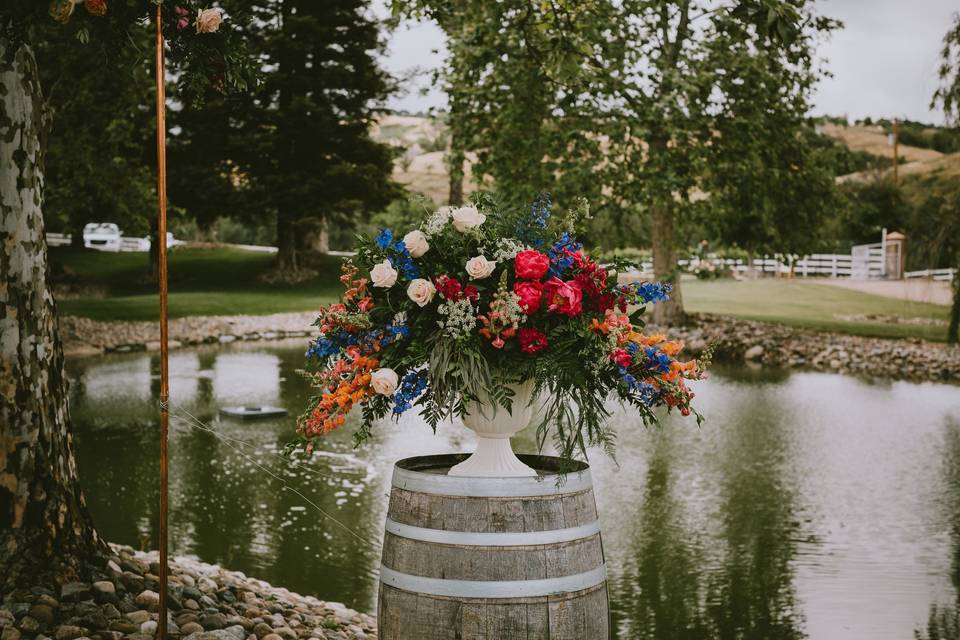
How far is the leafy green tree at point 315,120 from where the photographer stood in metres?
28.3

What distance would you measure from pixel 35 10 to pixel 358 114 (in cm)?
2598

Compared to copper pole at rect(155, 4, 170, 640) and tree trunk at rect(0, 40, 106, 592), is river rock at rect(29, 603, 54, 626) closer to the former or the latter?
tree trunk at rect(0, 40, 106, 592)

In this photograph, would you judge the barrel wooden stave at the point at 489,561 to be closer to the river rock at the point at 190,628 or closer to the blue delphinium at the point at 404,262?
the blue delphinium at the point at 404,262

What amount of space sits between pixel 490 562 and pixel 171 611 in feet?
6.52

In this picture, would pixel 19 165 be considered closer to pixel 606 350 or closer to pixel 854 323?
pixel 606 350

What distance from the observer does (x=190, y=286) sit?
2955cm

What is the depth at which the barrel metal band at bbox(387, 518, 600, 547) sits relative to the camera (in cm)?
306

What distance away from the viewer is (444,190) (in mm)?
56594

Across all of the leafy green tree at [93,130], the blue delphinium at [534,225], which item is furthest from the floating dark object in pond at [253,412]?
the blue delphinium at [534,225]

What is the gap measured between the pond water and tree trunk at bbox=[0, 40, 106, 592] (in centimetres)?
166

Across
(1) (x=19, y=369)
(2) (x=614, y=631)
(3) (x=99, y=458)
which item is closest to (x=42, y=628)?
(1) (x=19, y=369)

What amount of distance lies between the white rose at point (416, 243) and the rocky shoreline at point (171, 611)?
189 centimetres

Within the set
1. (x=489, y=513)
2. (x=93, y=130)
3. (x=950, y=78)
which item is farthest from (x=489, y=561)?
(x=93, y=130)

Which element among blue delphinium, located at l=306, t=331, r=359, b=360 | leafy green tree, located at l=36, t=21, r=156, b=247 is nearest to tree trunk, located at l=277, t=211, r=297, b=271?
leafy green tree, located at l=36, t=21, r=156, b=247
